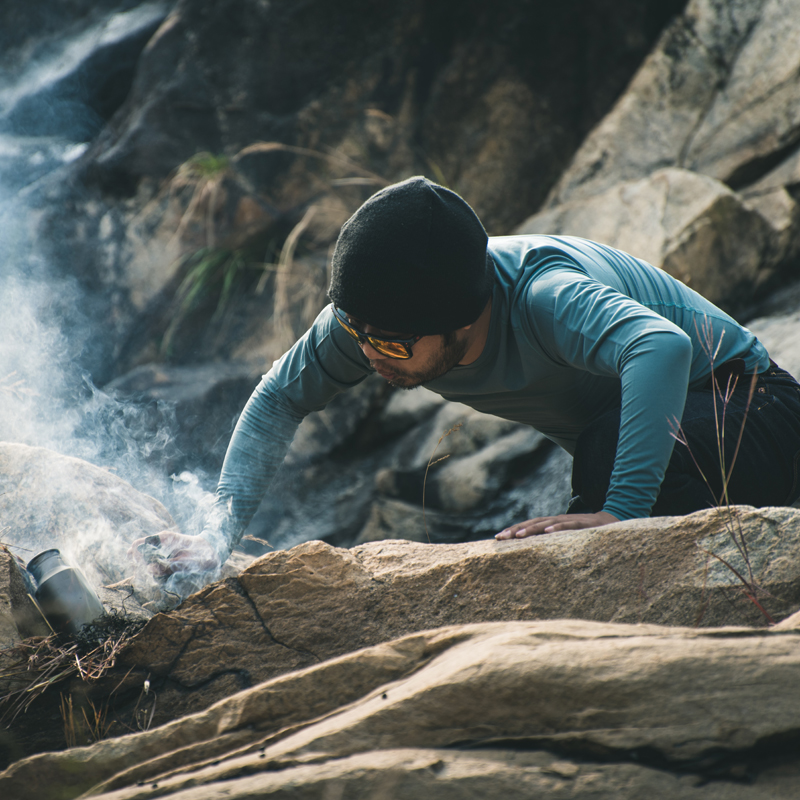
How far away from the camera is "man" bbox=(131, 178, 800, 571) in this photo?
1761mm

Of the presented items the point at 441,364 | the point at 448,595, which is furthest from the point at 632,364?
the point at 448,595

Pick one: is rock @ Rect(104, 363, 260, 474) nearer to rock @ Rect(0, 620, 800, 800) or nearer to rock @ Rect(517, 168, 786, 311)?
rock @ Rect(517, 168, 786, 311)

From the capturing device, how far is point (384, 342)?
6.39ft

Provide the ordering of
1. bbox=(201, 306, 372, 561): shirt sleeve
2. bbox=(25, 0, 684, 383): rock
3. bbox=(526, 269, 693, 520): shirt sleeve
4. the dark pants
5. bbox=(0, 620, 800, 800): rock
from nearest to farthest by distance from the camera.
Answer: bbox=(0, 620, 800, 800): rock
bbox=(526, 269, 693, 520): shirt sleeve
the dark pants
bbox=(201, 306, 372, 561): shirt sleeve
bbox=(25, 0, 684, 383): rock

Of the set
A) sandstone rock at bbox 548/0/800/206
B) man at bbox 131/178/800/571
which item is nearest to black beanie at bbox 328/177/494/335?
man at bbox 131/178/800/571

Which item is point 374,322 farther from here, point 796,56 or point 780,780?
point 796,56

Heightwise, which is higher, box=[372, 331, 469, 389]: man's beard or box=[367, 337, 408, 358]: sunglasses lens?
box=[367, 337, 408, 358]: sunglasses lens

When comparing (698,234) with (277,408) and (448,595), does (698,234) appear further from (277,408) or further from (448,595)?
(448,595)

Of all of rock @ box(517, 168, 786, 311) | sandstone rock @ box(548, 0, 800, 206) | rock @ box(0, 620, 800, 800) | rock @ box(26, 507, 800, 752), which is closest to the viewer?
rock @ box(0, 620, 800, 800)

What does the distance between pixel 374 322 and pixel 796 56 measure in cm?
471

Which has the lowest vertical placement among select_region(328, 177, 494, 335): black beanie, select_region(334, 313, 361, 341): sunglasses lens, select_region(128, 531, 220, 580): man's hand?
select_region(128, 531, 220, 580): man's hand

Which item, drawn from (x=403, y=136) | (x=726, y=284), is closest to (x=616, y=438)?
(x=726, y=284)

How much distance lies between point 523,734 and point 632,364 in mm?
951

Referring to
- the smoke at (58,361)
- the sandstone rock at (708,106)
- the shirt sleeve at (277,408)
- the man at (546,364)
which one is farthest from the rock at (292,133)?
the man at (546,364)
